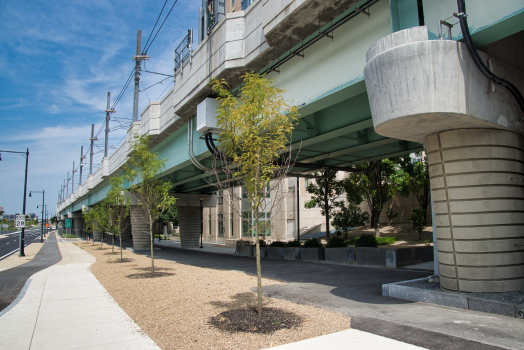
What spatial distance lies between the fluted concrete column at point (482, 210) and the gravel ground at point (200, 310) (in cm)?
270

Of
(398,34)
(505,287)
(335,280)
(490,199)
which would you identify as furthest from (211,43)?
(505,287)

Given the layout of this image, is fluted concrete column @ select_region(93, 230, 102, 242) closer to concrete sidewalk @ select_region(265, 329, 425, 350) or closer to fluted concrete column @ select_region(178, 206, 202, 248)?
fluted concrete column @ select_region(178, 206, 202, 248)

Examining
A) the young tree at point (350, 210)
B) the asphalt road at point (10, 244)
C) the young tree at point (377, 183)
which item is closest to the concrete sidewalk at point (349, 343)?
the young tree at point (377, 183)

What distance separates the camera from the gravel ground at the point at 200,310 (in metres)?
5.65

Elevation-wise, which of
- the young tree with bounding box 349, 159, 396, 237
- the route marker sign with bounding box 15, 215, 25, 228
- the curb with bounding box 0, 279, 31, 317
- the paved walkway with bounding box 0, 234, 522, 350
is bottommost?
the curb with bounding box 0, 279, 31, 317

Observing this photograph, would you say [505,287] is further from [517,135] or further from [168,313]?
[168,313]

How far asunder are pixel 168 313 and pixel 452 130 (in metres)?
6.86

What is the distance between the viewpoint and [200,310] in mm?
7684

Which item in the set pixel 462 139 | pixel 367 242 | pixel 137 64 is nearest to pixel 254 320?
pixel 462 139

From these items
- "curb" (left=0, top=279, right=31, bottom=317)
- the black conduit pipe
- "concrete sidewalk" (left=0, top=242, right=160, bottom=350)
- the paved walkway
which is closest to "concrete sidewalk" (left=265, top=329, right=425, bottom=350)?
the paved walkway

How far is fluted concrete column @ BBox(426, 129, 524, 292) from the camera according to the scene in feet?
23.0

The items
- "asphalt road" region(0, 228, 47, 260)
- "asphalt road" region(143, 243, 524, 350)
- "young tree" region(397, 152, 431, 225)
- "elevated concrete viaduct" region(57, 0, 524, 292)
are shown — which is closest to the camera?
"asphalt road" region(143, 243, 524, 350)

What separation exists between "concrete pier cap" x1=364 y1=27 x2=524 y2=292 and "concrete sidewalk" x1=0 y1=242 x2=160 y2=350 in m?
5.79

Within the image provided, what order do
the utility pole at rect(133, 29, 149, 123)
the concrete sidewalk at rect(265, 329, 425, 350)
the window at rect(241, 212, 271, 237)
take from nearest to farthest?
the concrete sidewalk at rect(265, 329, 425, 350) → the window at rect(241, 212, 271, 237) → the utility pole at rect(133, 29, 149, 123)
